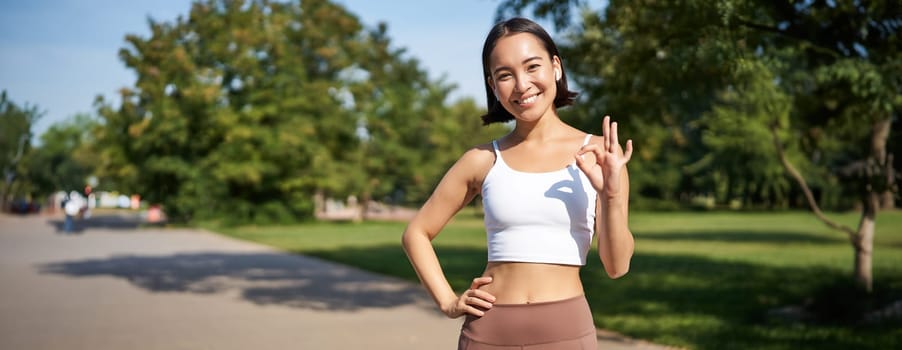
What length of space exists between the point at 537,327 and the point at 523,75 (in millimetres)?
673

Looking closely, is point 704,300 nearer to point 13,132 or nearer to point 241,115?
point 241,115

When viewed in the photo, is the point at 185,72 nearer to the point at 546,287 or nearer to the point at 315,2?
the point at 315,2

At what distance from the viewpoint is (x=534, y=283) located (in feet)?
7.29

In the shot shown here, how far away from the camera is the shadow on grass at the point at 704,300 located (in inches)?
307

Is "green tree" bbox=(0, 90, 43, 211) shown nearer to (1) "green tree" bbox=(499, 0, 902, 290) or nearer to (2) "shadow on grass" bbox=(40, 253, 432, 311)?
(2) "shadow on grass" bbox=(40, 253, 432, 311)

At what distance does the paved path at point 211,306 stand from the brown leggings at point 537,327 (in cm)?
539

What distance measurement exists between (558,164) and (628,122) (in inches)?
288

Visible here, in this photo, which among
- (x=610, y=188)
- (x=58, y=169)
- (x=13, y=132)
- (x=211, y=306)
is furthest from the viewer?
(x=58, y=169)

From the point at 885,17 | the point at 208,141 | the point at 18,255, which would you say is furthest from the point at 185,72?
the point at 885,17

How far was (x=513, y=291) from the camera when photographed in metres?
2.24

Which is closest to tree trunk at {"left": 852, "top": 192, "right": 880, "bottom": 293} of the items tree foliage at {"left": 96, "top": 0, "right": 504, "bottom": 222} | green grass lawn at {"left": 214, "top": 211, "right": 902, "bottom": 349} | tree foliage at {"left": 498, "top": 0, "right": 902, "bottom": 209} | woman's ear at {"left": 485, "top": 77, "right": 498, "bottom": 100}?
green grass lawn at {"left": 214, "top": 211, "right": 902, "bottom": 349}

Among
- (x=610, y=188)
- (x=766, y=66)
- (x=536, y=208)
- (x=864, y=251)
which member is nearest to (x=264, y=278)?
(x=864, y=251)

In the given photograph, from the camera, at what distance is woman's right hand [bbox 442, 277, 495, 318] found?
2.23 metres

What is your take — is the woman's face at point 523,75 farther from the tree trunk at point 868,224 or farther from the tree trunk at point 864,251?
the tree trunk at point 864,251
